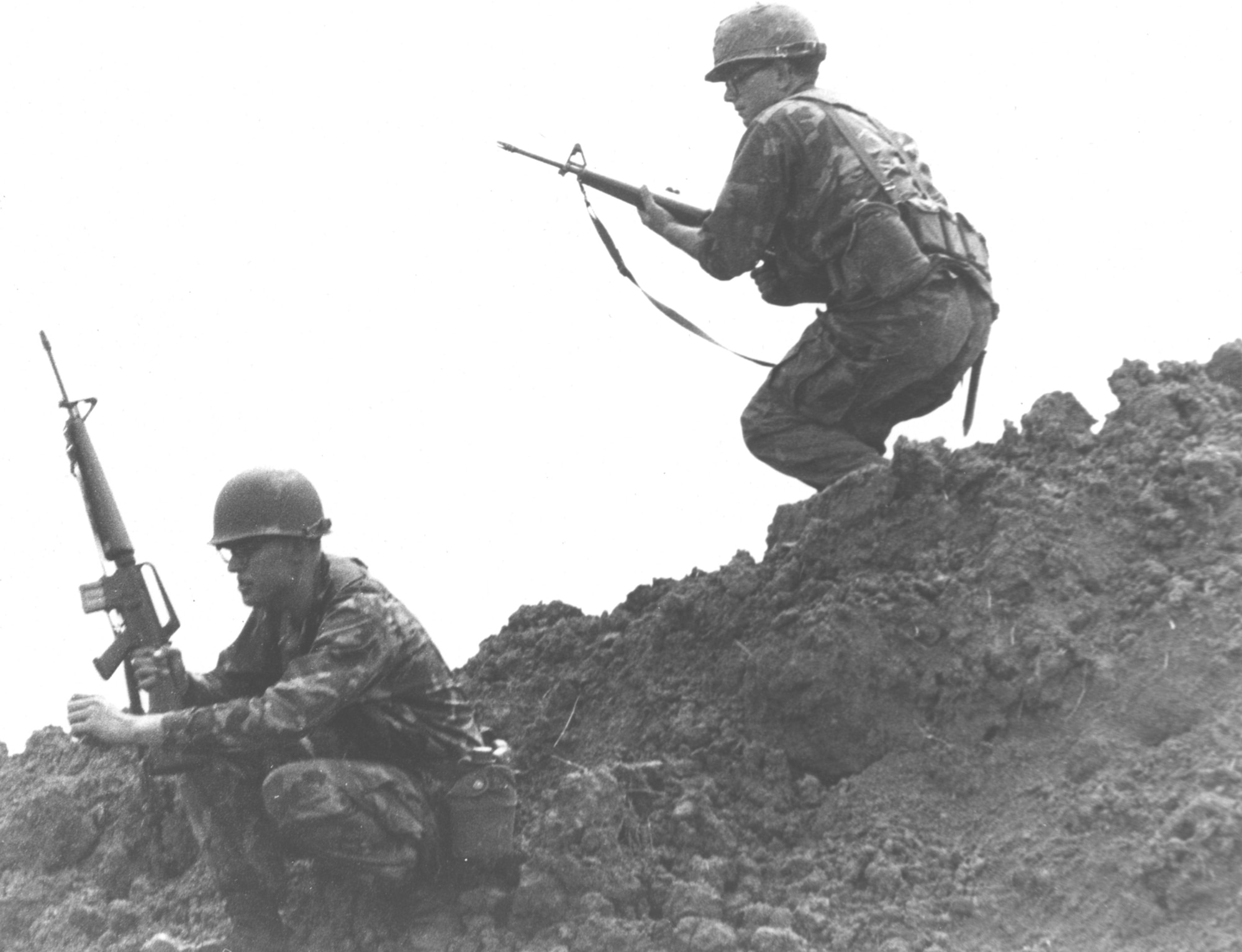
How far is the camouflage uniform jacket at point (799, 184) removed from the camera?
32.8 feet

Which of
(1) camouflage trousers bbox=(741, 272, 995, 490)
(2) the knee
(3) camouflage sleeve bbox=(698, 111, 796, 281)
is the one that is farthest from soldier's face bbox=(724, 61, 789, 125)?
(2) the knee

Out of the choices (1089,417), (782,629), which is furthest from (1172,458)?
(782,629)

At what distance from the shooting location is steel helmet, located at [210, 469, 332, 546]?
29.4 feet

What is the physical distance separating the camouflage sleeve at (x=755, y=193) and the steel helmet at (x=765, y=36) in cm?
35

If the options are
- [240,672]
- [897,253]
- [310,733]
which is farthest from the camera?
[897,253]

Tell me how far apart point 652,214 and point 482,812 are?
3143 millimetres

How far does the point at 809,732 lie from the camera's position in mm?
9812

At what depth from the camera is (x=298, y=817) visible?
875 cm

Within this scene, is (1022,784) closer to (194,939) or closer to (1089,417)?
(1089,417)

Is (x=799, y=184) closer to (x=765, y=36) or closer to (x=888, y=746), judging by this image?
(x=765, y=36)

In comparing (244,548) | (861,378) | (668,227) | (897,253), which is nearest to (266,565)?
(244,548)

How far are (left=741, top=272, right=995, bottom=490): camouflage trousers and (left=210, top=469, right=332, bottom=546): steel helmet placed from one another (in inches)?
93.5

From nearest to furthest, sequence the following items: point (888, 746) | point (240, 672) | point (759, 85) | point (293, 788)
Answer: point (293, 788) < point (240, 672) < point (888, 746) < point (759, 85)

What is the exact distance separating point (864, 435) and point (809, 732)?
4.86 feet
